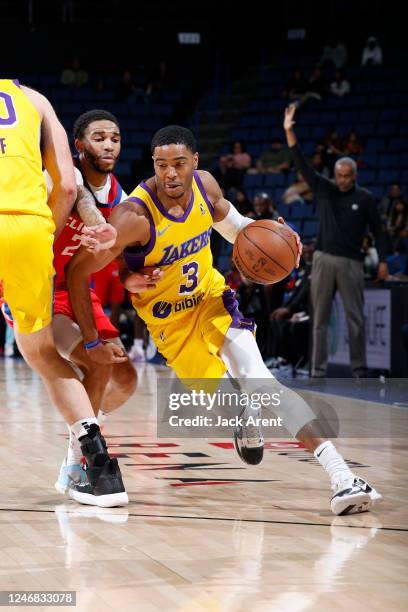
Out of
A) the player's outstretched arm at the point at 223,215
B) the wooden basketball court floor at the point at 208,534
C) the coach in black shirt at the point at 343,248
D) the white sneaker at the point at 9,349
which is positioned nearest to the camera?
the wooden basketball court floor at the point at 208,534

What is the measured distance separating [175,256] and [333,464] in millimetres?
1079

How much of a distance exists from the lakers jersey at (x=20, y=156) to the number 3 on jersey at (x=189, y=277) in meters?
0.76

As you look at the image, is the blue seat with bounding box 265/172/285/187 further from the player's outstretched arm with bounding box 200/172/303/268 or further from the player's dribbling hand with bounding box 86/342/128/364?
the player's dribbling hand with bounding box 86/342/128/364

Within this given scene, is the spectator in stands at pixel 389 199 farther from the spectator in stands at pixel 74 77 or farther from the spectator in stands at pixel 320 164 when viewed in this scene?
the spectator in stands at pixel 74 77

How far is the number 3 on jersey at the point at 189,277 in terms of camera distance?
4258 millimetres

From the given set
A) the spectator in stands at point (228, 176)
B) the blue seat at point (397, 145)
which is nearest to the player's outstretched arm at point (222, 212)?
the spectator in stands at point (228, 176)

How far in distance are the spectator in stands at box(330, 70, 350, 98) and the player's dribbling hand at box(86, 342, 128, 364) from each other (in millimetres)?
12688

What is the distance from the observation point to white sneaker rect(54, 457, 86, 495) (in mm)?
4090

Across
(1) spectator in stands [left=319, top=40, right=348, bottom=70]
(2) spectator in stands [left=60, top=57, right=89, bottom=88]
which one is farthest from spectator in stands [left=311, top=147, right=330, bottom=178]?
(2) spectator in stands [left=60, top=57, right=89, bottom=88]

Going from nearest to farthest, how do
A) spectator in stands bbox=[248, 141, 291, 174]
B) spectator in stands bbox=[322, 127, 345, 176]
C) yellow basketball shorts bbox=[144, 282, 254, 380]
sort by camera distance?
yellow basketball shorts bbox=[144, 282, 254, 380] < spectator in stands bbox=[322, 127, 345, 176] < spectator in stands bbox=[248, 141, 291, 174]

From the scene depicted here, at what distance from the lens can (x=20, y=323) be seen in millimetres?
3781

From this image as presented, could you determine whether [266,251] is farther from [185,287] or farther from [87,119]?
[87,119]

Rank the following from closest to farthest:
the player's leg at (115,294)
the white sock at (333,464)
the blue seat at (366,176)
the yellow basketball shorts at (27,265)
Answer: the yellow basketball shorts at (27,265)
the white sock at (333,464)
the player's leg at (115,294)
the blue seat at (366,176)

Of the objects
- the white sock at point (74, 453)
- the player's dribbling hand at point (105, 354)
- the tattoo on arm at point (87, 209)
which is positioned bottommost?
the white sock at point (74, 453)
